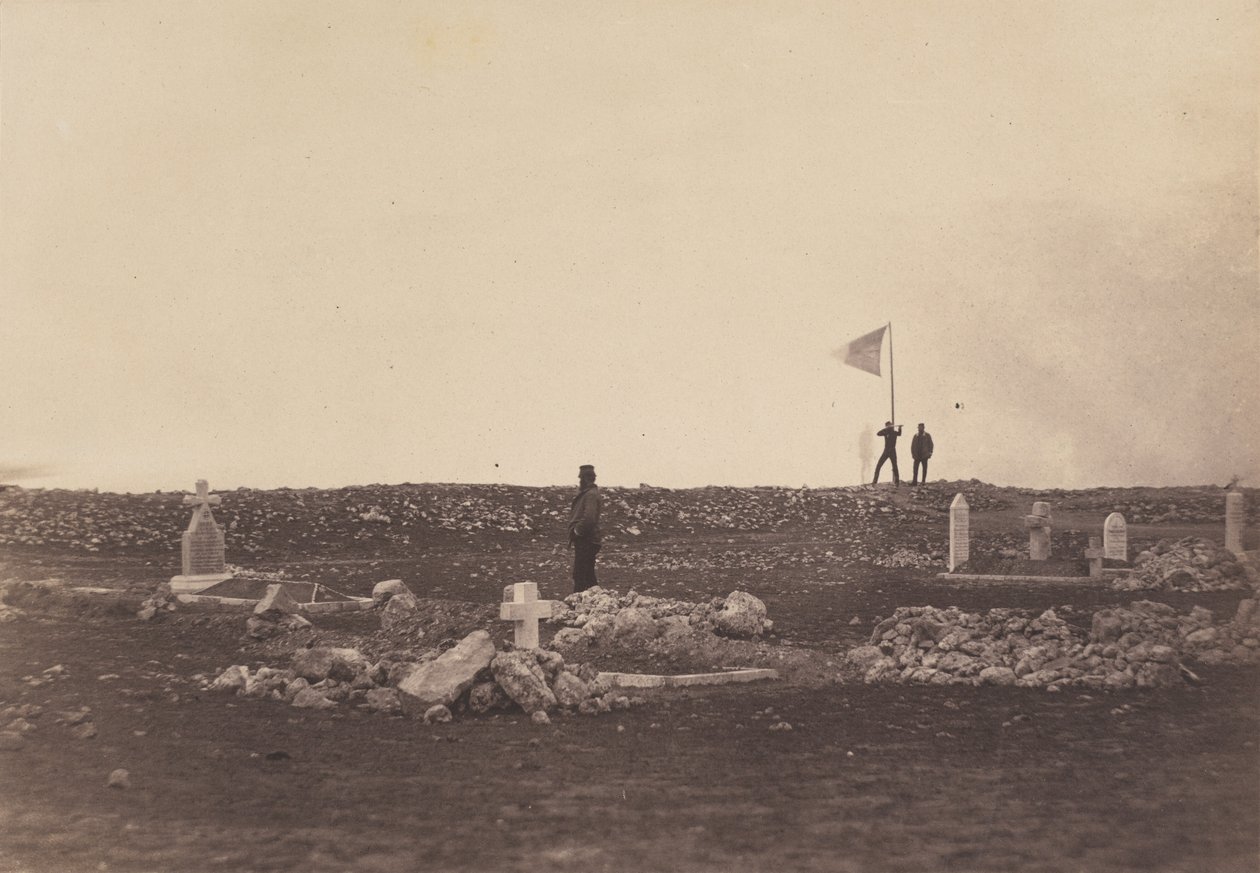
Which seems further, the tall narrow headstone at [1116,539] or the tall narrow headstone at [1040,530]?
the tall narrow headstone at [1040,530]

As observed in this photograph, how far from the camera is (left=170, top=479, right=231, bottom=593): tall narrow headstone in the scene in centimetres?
1268

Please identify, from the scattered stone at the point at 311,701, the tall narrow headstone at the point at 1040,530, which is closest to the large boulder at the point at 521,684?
the scattered stone at the point at 311,701

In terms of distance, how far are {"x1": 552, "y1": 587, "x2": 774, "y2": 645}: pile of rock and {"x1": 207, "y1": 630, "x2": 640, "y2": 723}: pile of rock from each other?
159cm

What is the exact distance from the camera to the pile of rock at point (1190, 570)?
1207cm

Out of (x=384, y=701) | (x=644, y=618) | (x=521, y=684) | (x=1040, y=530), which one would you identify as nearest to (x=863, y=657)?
(x=644, y=618)

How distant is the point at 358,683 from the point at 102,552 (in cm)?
881

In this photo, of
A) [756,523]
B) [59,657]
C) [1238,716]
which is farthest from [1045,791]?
[756,523]

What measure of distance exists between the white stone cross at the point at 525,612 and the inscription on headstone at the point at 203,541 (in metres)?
5.85

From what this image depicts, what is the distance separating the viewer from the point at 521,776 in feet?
20.6

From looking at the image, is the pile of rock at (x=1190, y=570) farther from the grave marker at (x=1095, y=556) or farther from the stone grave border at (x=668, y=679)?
the stone grave border at (x=668, y=679)

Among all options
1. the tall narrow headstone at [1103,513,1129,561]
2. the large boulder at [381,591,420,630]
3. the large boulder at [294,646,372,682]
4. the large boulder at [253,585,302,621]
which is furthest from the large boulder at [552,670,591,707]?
the tall narrow headstone at [1103,513,1129,561]

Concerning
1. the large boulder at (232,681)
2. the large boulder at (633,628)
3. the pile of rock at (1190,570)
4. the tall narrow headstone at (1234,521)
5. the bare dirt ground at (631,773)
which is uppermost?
the tall narrow headstone at (1234,521)

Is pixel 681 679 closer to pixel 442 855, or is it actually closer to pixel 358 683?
pixel 358 683

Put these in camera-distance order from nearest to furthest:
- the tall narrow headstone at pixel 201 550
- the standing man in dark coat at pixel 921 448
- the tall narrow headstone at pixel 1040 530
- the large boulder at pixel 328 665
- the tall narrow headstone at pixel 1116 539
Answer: the large boulder at pixel 328 665 → the tall narrow headstone at pixel 201 550 → the tall narrow headstone at pixel 1116 539 → the tall narrow headstone at pixel 1040 530 → the standing man in dark coat at pixel 921 448
